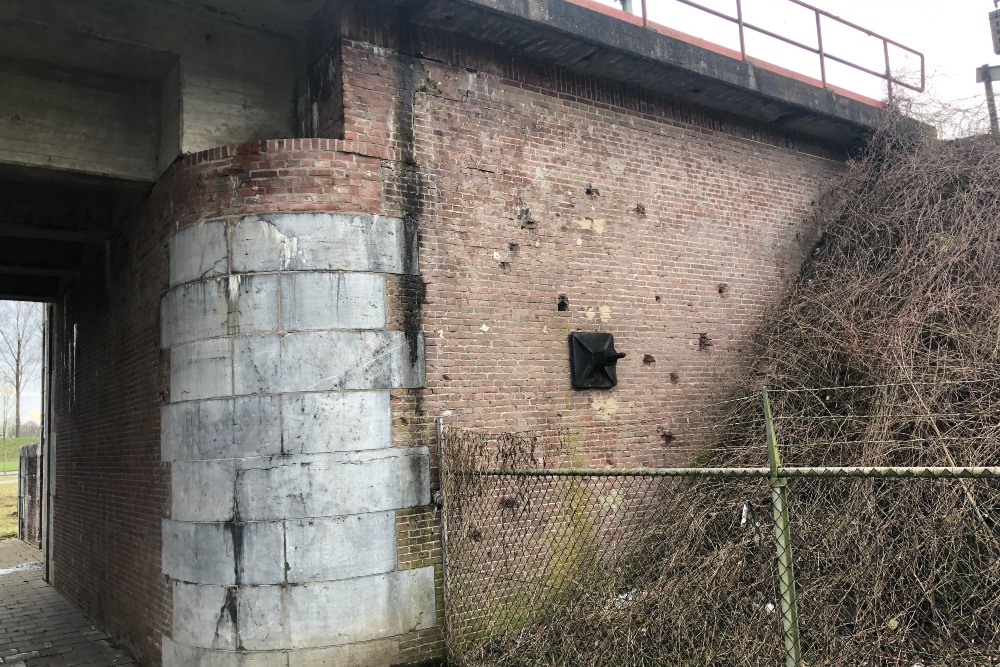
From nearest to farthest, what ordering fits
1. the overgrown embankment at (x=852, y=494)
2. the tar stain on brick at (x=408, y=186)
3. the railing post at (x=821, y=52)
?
the overgrown embankment at (x=852, y=494) < the tar stain on brick at (x=408, y=186) < the railing post at (x=821, y=52)

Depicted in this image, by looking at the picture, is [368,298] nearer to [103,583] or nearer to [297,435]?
[297,435]

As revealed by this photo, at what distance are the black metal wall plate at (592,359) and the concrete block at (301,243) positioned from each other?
2.36 meters

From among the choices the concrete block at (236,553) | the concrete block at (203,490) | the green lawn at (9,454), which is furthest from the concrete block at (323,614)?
the green lawn at (9,454)

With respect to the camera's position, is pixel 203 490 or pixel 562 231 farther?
pixel 562 231

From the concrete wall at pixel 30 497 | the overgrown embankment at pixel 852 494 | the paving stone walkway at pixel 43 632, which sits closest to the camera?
the overgrown embankment at pixel 852 494

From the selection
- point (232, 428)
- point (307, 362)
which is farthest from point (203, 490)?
point (307, 362)

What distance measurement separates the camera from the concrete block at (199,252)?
20.4ft

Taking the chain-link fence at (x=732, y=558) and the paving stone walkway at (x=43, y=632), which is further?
the paving stone walkway at (x=43, y=632)

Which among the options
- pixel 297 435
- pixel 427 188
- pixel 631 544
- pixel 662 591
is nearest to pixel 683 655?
pixel 662 591

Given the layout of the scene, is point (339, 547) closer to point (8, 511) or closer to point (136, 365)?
point (136, 365)

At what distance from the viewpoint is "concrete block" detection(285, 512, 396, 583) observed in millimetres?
5809

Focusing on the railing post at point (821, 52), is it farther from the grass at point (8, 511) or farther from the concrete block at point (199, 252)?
the grass at point (8, 511)

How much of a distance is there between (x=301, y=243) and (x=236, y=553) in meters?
2.58

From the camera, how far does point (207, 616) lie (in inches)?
233
